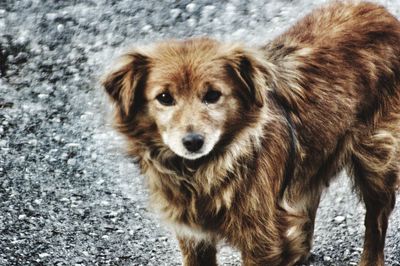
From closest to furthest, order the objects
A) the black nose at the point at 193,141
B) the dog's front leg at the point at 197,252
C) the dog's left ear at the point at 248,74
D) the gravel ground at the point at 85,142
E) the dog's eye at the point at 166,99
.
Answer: the black nose at the point at 193,141 < the dog's eye at the point at 166,99 < the dog's left ear at the point at 248,74 < the dog's front leg at the point at 197,252 < the gravel ground at the point at 85,142

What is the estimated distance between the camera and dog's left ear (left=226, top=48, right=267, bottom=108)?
12.9ft

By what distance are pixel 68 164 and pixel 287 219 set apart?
247 cm

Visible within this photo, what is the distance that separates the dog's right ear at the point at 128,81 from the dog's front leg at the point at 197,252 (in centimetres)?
97

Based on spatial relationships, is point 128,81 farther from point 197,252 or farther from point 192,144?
point 197,252

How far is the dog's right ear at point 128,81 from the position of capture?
3.96 meters

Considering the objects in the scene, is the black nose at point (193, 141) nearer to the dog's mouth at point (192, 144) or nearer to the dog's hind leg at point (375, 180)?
the dog's mouth at point (192, 144)

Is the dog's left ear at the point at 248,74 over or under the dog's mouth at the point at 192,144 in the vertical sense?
over

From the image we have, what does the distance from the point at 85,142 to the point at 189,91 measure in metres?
2.78

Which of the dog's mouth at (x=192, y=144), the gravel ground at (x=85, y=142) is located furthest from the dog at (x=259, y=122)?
the gravel ground at (x=85, y=142)

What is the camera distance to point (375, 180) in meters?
4.73

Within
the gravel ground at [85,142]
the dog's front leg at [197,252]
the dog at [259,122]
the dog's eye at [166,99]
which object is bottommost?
the gravel ground at [85,142]

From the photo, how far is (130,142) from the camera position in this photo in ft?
13.4

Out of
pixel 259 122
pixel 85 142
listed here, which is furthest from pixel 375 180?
pixel 85 142

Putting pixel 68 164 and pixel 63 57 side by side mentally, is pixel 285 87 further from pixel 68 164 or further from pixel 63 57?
pixel 63 57
